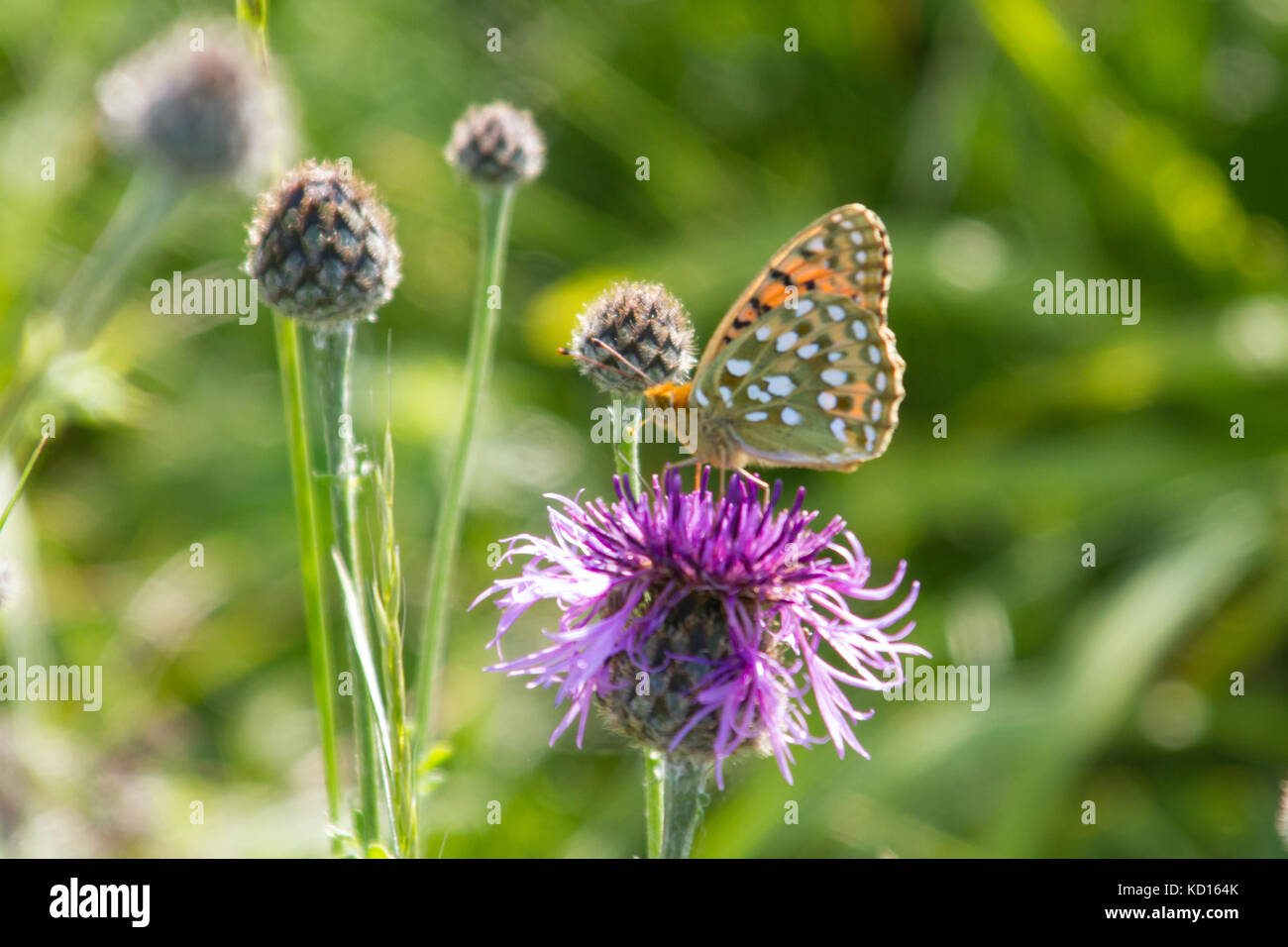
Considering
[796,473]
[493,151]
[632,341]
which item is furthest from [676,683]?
[796,473]

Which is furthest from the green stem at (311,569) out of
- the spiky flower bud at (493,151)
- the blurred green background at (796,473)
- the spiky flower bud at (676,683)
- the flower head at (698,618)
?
the blurred green background at (796,473)

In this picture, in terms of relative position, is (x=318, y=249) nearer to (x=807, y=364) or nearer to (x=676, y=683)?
(x=676, y=683)

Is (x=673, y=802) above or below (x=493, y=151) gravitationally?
below

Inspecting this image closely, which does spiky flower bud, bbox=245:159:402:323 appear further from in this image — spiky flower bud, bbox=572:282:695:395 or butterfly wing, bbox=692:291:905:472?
butterfly wing, bbox=692:291:905:472

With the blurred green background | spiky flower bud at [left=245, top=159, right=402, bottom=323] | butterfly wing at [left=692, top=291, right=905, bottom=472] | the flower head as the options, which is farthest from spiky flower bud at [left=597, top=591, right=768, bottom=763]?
the blurred green background
